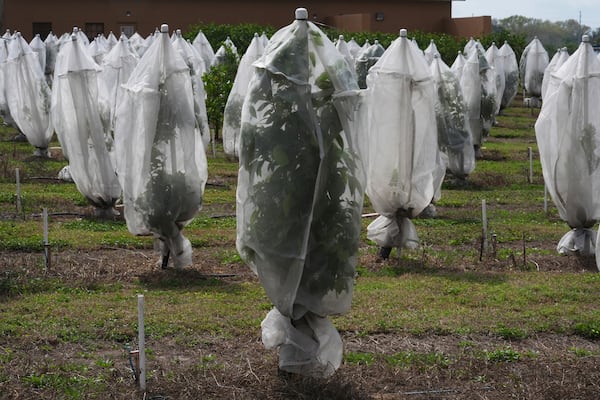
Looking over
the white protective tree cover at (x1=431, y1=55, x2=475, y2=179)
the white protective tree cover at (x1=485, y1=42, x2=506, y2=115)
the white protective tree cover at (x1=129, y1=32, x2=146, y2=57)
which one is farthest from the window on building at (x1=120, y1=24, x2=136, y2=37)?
the white protective tree cover at (x1=431, y1=55, x2=475, y2=179)

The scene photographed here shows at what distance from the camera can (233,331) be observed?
8328mm

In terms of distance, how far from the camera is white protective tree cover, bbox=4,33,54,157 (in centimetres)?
1894

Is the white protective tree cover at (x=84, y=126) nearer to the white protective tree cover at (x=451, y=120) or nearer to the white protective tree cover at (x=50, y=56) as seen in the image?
the white protective tree cover at (x=451, y=120)

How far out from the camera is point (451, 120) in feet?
51.4

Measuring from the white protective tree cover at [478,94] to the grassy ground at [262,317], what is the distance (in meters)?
5.94

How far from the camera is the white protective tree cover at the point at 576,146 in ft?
36.7

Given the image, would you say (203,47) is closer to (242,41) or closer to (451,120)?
(242,41)

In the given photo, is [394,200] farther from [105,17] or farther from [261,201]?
[105,17]

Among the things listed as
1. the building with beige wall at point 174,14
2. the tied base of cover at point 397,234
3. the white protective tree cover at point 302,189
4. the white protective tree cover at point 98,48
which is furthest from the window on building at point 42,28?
the white protective tree cover at point 302,189

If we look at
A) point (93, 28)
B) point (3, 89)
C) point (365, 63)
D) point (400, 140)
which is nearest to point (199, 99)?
point (400, 140)

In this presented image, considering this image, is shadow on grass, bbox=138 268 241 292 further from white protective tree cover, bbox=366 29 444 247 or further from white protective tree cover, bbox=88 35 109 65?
white protective tree cover, bbox=88 35 109 65

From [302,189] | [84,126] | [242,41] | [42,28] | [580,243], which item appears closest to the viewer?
[302,189]

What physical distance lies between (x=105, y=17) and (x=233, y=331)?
30.1 metres

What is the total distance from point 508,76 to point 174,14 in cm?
1296
